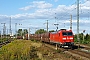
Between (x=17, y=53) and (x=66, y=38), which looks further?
(x=66, y=38)

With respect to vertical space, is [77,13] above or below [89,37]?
above

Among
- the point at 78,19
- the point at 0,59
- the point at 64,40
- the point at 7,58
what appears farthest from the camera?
the point at 78,19

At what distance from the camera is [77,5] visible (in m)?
54.8

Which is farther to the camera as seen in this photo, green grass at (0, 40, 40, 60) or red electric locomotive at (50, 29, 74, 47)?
red electric locomotive at (50, 29, 74, 47)

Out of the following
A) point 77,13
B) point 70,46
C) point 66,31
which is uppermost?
point 77,13

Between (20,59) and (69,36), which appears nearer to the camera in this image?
(20,59)

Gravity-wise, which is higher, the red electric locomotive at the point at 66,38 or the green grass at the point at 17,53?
the red electric locomotive at the point at 66,38

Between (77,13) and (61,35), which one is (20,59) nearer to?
(61,35)

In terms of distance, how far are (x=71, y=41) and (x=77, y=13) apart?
49.2ft

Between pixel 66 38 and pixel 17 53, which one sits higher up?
pixel 66 38

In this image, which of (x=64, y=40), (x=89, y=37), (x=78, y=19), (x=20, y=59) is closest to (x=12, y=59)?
(x=20, y=59)

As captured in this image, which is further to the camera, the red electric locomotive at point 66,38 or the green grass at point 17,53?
the red electric locomotive at point 66,38

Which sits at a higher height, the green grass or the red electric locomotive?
the red electric locomotive

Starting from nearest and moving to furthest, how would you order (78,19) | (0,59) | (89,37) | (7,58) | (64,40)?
1. (0,59)
2. (7,58)
3. (64,40)
4. (78,19)
5. (89,37)
